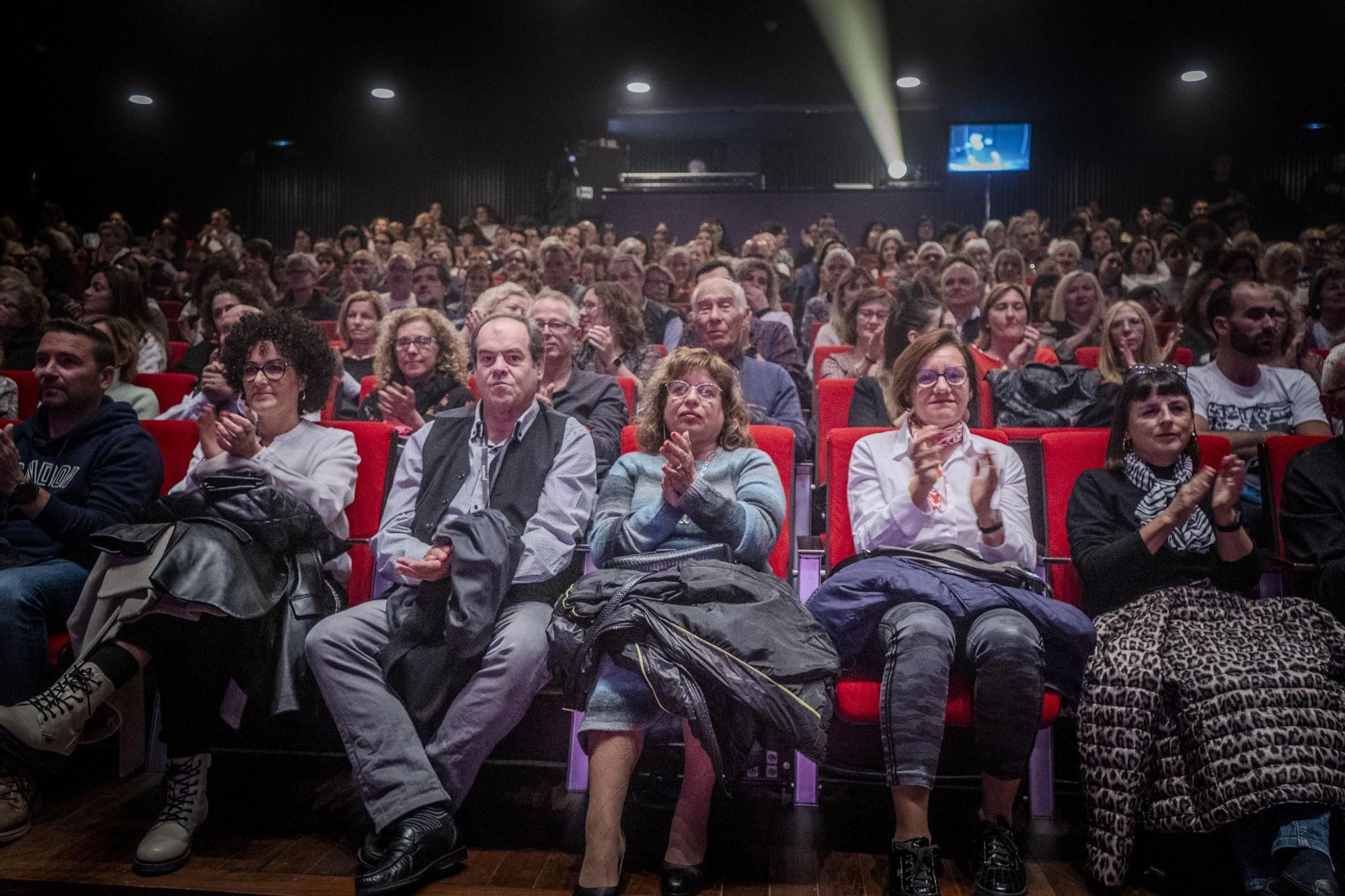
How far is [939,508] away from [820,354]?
73.5 inches

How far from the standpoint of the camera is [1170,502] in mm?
2055

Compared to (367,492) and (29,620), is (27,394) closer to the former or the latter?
(29,620)

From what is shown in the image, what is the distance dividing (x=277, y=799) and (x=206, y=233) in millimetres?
7151

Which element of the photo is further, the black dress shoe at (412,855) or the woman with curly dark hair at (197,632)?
the woman with curly dark hair at (197,632)

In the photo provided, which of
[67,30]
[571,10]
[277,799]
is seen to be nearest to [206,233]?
[67,30]

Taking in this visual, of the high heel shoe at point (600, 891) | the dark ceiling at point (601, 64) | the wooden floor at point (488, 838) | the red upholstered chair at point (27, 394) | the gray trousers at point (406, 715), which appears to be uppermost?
the dark ceiling at point (601, 64)

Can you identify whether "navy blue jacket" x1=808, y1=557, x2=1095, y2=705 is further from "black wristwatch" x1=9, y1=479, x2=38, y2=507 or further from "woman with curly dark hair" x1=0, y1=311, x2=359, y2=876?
"black wristwatch" x1=9, y1=479, x2=38, y2=507

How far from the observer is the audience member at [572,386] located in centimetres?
273

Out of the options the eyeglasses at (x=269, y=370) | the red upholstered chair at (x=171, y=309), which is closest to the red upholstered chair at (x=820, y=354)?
the eyeglasses at (x=269, y=370)

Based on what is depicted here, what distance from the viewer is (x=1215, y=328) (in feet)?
9.89

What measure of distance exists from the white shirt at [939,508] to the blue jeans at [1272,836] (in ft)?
1.97

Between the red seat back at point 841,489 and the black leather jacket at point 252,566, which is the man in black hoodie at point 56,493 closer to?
the black leather jacket at point 252,566

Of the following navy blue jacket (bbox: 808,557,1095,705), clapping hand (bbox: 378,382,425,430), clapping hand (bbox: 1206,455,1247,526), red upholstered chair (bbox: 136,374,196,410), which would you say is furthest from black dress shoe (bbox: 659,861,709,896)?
red upholstered chair (bbox: 136,374,196,410)

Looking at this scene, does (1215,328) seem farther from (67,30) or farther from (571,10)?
(67,30)
